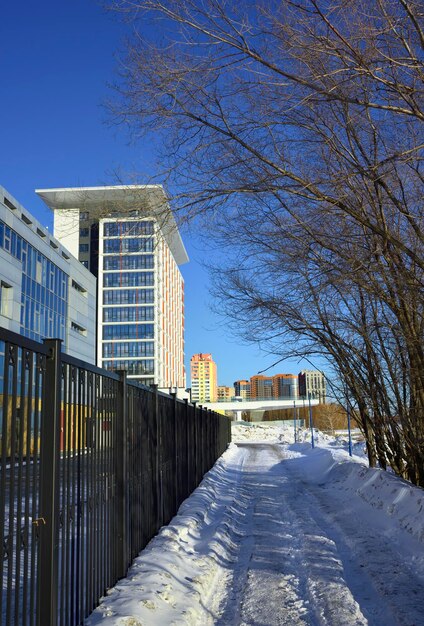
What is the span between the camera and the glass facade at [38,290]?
49.3 m

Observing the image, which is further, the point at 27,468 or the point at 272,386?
the point at 272,386

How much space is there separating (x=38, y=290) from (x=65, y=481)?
52.7m

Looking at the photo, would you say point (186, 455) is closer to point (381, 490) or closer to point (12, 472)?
point (381, 490)

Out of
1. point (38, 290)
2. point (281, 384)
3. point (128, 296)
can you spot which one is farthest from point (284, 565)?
point (128, 296)

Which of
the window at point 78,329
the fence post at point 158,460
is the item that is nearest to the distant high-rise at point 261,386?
the window at point 78,329

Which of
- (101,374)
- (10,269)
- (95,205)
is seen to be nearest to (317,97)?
(95,205)

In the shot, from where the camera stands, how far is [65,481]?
4.28 meters

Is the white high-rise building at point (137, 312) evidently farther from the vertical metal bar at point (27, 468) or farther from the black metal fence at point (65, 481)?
the vertical metal bar at point (27, 468)

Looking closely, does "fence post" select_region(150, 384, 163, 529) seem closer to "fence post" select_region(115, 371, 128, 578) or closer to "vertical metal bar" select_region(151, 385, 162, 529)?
"vertical metal bar" select_region(151, 385, 162, 529)

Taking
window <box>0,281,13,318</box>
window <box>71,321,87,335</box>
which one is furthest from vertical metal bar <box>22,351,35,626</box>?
window <box>71,321,87,335</box>

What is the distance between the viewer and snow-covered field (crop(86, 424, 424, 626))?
5.30 meters

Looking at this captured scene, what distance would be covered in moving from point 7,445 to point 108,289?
10670cm

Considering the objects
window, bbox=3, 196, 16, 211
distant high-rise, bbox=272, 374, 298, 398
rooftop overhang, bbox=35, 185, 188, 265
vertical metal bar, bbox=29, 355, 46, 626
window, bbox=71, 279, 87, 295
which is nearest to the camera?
vertical metal bar, bbox=29, 355, 46, 626

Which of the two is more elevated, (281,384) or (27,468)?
(281,384)
